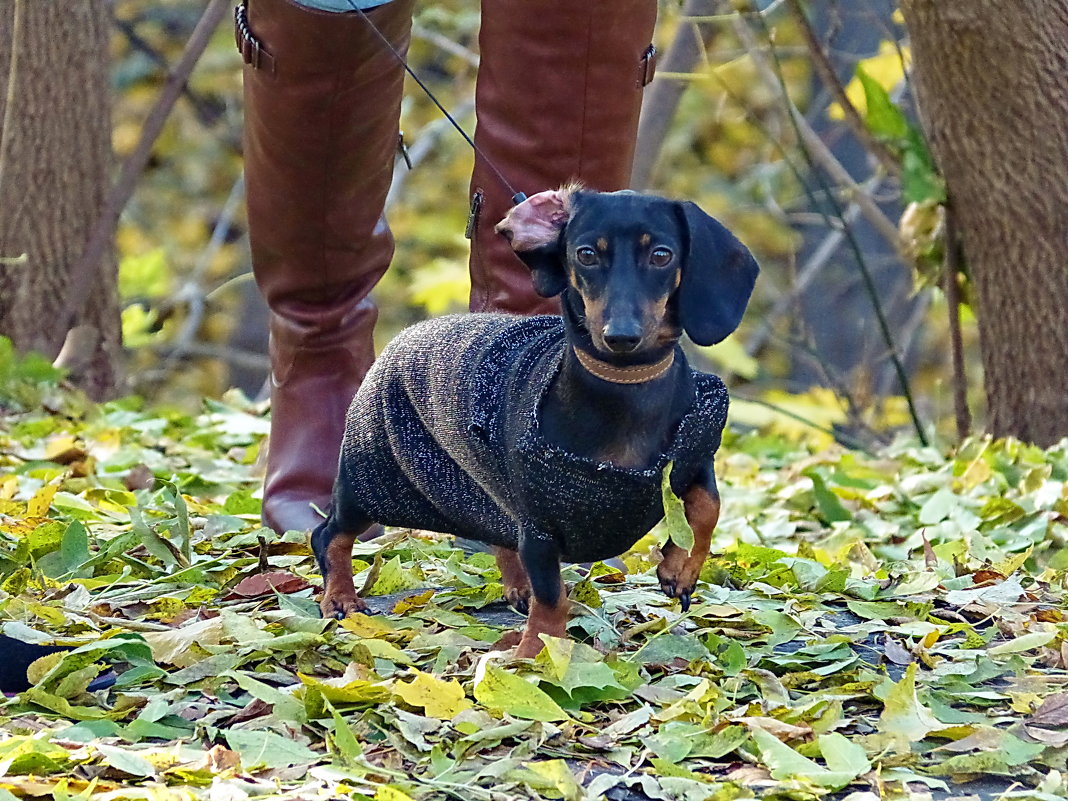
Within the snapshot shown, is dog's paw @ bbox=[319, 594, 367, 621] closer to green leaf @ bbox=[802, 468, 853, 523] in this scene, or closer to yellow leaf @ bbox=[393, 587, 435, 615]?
yellow leaf @ bbox=[393, 587, 435, 615]

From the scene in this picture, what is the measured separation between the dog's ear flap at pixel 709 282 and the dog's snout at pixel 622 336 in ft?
0.38

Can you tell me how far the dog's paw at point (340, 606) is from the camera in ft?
7.72

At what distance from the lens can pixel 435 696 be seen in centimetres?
193

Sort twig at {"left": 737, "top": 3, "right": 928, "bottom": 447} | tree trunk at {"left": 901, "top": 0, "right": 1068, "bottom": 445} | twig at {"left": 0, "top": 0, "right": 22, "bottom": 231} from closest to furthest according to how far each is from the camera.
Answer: tree trunk at {"left": 901, "top": 0, "right": 1068, "bottom": 445}
twig at {"left": 737, "top": 3, "right": 928, "bottom": 447}
twig at {"left": 0, "top": 0, "right": 22, "bottom": 231}

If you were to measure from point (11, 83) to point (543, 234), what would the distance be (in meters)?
2.88

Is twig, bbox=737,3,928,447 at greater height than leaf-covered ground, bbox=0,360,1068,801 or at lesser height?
greater

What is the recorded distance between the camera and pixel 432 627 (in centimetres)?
233

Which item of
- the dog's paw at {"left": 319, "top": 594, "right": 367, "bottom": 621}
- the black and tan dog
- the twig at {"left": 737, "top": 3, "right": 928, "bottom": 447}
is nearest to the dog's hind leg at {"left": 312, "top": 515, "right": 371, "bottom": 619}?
the dog's paw at {"left": 319, "top": 594, "right": 367, "bottom": 621}

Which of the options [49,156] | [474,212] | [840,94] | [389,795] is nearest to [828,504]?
[474,212]

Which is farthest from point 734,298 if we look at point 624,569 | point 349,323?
point 349,323

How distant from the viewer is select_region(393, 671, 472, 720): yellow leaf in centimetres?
192

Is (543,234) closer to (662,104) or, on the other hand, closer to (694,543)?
(694,543)

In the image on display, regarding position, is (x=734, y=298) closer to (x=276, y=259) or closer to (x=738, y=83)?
(x=276, y=259)

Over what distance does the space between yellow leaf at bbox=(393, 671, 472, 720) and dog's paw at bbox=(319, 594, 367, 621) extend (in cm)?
43
